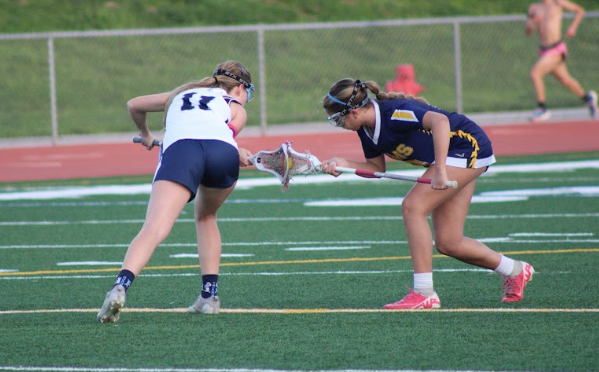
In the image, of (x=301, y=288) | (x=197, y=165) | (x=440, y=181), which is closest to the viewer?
(x=197, y=165)

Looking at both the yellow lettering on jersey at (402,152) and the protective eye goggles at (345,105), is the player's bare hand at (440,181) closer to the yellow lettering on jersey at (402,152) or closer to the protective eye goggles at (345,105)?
the yellow lettering on jersey at (402,152)

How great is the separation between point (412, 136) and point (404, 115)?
227 mm

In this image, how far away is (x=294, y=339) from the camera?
6.33 m

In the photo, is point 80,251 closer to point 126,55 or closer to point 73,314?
point 73,314

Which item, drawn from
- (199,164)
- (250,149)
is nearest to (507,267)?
(199,164)

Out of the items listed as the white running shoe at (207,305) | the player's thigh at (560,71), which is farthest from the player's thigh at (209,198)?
the player's thigh at (560,71)

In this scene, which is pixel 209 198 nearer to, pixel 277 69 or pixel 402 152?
pixel 402 152

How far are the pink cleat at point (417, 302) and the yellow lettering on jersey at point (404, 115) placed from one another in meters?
1.09

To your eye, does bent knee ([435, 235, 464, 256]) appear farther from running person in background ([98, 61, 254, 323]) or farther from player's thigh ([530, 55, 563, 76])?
player's thigh ([530, 55, 563, 76])

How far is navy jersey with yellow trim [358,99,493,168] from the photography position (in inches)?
280

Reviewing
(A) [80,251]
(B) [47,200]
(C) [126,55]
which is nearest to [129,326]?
(A) [80,251]

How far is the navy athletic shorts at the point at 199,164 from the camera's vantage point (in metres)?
6.79

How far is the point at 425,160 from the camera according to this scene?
7363 millimetres

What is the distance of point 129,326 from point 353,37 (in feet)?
73.6
